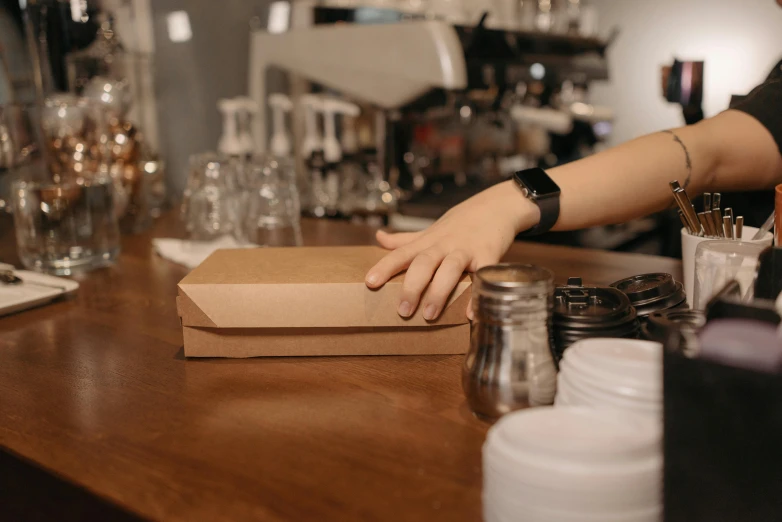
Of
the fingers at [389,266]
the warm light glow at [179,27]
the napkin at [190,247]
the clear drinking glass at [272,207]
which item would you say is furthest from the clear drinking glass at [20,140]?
the fingers at [389,266]

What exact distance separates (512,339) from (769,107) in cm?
72

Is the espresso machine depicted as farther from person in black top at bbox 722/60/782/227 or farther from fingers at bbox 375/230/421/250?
fingers at bbox 375/230/421/250

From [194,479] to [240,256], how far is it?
39 centimetres

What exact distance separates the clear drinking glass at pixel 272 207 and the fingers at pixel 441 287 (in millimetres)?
628

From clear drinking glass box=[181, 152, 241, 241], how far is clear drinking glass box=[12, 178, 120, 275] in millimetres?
164

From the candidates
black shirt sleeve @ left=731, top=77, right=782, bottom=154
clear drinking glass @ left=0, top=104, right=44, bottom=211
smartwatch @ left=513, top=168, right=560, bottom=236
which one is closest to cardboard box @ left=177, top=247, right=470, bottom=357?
smartwatch @ left=513, top=168, right=560, bottom=236

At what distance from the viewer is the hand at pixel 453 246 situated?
2.43ft

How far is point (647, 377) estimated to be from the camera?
0.49 meters

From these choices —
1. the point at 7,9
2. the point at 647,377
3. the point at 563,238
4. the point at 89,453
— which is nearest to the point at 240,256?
the point at 89,453

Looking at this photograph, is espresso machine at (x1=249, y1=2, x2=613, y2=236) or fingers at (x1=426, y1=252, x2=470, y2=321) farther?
espresso machine at (x1=249, y1=2, x2=613, y2=236)

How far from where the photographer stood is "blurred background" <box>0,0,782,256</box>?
5.51 feet

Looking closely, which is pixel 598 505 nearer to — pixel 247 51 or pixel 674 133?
pixel 674 133

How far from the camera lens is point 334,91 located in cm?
229

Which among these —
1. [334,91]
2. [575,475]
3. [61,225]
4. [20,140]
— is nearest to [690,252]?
[575,475]
